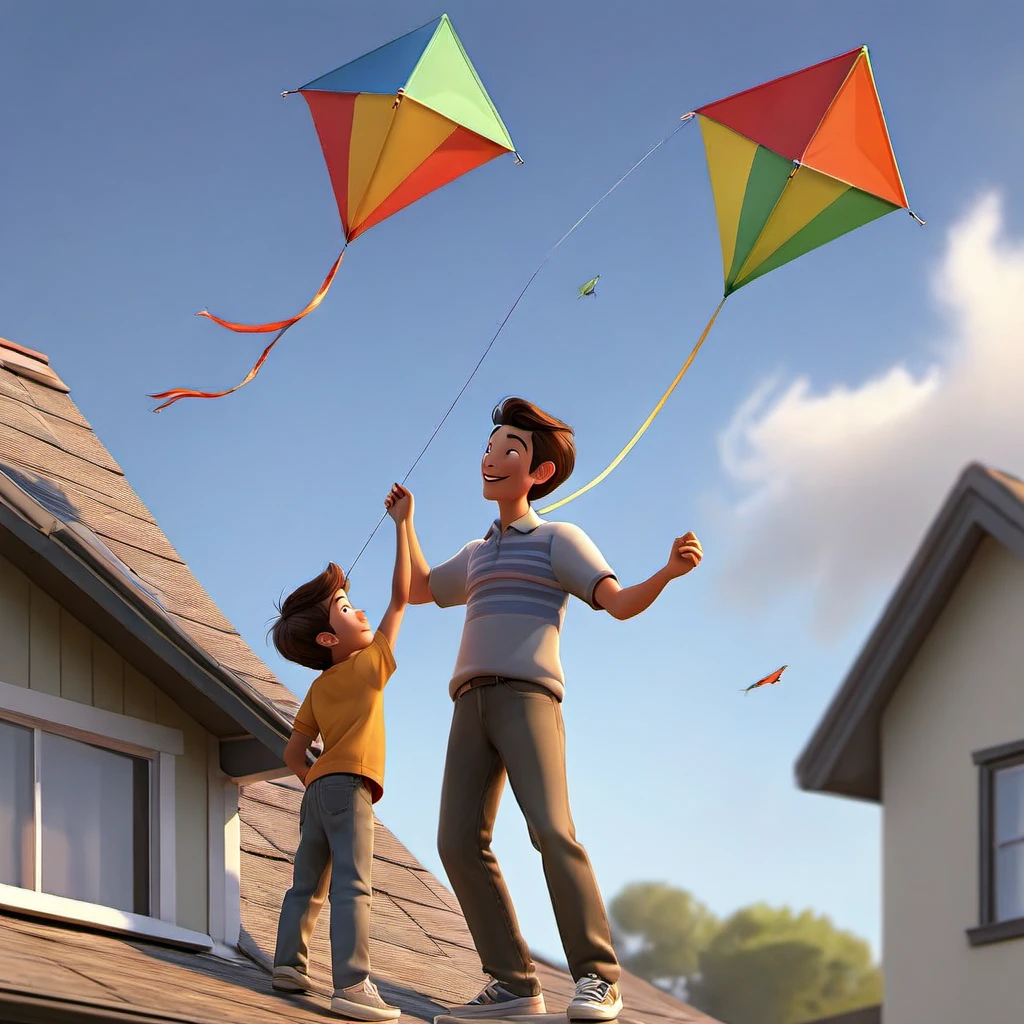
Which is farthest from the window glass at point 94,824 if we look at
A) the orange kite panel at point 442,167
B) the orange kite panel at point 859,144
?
the orange kite panel at point 859,144

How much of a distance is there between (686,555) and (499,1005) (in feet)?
5.50

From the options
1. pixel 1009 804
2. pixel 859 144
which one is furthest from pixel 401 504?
pixel 1009 804

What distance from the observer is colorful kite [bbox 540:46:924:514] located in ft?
23.5

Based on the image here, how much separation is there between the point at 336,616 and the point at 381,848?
2.47 m

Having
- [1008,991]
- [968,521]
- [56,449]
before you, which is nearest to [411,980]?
[56,449]

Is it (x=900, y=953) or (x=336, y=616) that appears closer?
(x=336, y=616)

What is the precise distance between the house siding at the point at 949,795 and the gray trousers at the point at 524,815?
4161mm

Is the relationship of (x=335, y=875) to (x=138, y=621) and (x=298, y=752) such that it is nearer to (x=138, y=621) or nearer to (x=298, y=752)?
(x=298, y=752)

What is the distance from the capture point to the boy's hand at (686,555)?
19.0ft

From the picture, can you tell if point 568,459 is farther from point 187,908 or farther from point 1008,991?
point 1008,991

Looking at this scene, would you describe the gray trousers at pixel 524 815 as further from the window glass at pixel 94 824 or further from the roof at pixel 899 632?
the roof at pixel 899 632

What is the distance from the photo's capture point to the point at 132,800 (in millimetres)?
6430

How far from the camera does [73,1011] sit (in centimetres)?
464

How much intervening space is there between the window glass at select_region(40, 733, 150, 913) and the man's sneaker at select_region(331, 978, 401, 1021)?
0.97 m
